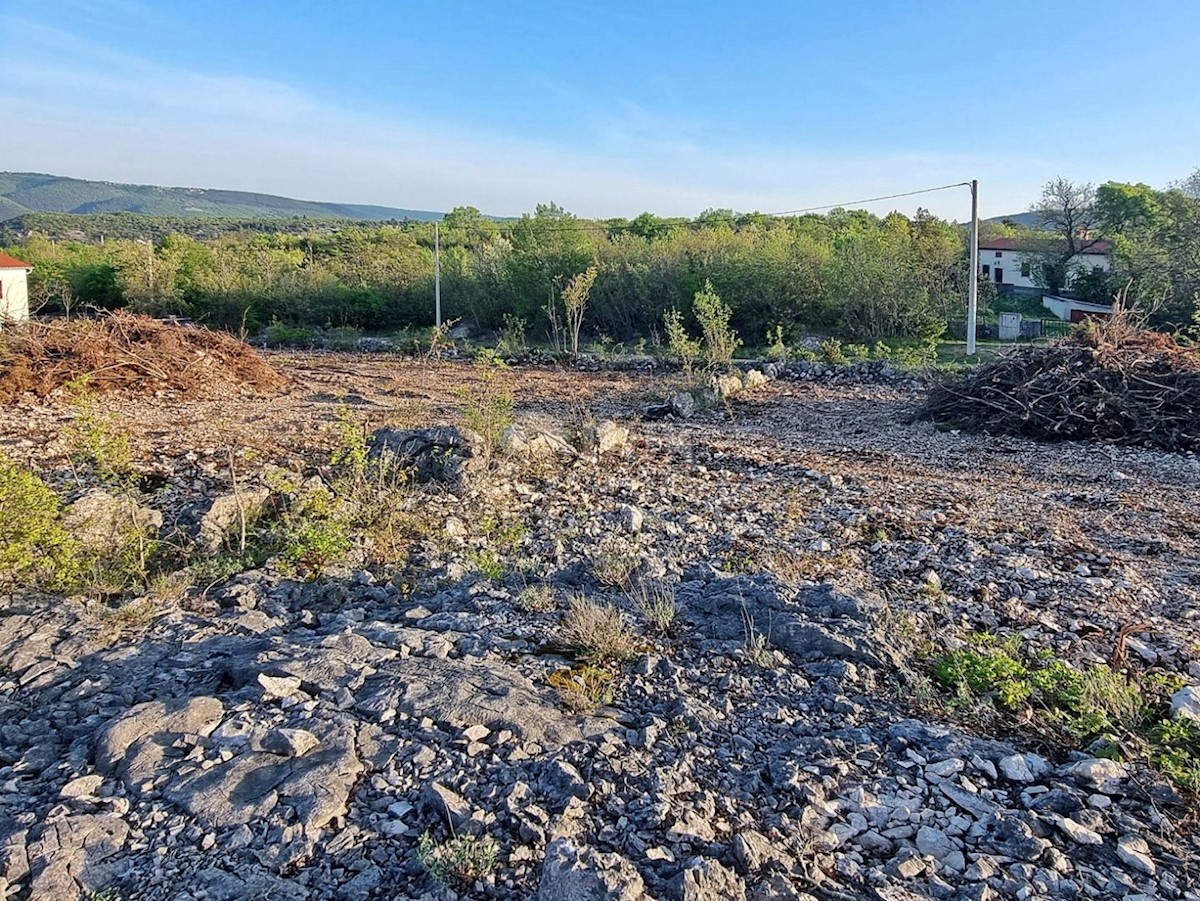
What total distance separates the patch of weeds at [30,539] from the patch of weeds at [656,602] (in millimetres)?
2700

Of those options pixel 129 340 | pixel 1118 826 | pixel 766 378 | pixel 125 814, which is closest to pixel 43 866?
pixel 125 814

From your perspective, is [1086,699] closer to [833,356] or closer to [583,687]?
[583,687]

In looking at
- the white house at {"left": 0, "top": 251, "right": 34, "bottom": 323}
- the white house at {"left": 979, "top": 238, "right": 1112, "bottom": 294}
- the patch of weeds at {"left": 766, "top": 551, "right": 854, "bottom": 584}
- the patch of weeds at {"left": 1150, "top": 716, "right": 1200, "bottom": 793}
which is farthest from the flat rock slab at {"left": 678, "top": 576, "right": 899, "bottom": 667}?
the white house at {"left": 979, "top": 238, "right": 1112, "bottom": 294}

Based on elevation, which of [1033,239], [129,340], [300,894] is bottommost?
[300,894]

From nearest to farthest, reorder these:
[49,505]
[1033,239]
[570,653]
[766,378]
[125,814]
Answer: [125,814] → [570,653] → [49,505] → [766,378] → [1033,239]

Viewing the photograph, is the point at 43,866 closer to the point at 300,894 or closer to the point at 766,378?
the point at 300,894

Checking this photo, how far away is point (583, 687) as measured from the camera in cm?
279

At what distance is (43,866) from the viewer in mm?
1848

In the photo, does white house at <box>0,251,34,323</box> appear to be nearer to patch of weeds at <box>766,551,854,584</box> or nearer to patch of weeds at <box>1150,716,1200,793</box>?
patch of weeds at <box>766,551,854,584</box>

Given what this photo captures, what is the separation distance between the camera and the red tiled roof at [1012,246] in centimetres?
3203

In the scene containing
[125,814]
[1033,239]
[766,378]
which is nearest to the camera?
[125,814]

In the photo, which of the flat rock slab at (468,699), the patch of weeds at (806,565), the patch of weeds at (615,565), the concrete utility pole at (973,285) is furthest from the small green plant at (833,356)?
the flat rock slab at (468,699)

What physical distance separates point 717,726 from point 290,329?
793 inches

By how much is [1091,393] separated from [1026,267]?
2876 centimetres
